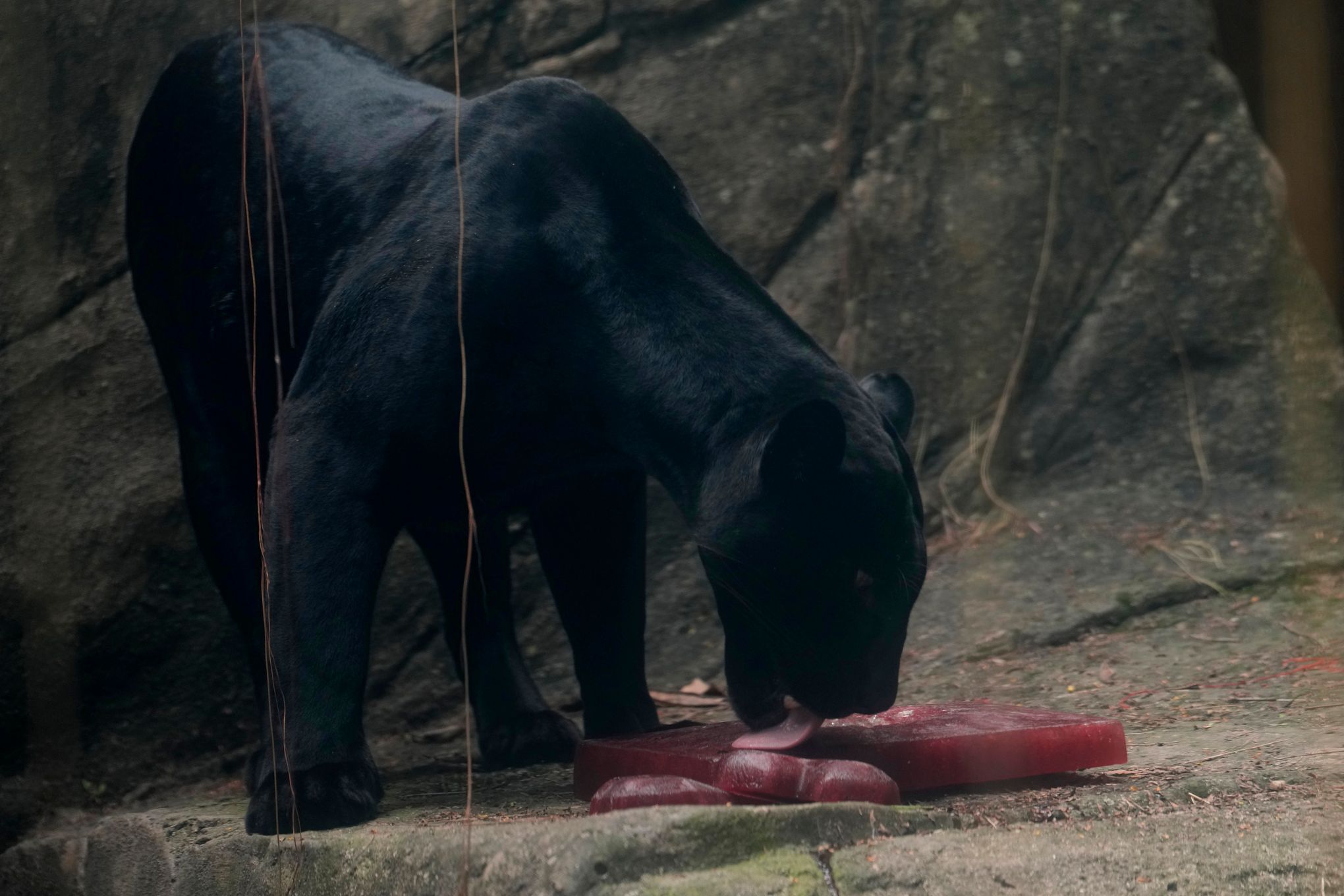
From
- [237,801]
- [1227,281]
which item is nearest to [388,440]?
[237,801]

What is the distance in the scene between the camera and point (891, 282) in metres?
4.85

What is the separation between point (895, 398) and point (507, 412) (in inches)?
31.1

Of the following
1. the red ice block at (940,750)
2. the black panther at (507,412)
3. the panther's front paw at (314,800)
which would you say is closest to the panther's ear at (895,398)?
the black panther at (507,412)

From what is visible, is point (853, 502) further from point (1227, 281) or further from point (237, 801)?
point (1227, 281)

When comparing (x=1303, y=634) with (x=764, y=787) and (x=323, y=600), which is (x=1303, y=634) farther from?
(x=323, y=600)

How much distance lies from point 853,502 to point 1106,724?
58 cm

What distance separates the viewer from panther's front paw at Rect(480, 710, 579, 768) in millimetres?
3508

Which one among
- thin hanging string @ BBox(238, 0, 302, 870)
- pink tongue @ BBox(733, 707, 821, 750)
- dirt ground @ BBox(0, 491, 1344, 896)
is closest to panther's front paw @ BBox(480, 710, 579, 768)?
dirt ground @ BBox(0, 491, 1344, 896)

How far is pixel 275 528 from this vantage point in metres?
2.90

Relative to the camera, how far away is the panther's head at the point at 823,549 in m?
2.51

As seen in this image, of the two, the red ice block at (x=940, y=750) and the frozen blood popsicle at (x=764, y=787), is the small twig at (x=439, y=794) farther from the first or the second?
the frozen blood popsicle at (x=764, y=787)

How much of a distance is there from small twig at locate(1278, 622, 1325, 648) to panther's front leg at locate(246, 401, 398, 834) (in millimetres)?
2328

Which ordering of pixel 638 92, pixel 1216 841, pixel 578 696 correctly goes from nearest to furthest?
1. pixel 1216 841
2. pixel 578 696
3. pixel 638 92

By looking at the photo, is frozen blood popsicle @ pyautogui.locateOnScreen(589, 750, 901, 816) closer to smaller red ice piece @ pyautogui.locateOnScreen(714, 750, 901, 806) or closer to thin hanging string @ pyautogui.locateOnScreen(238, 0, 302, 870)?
smaller red ice piece @ pyautogui.locateOnScreen(714, 750, 901, 806)
